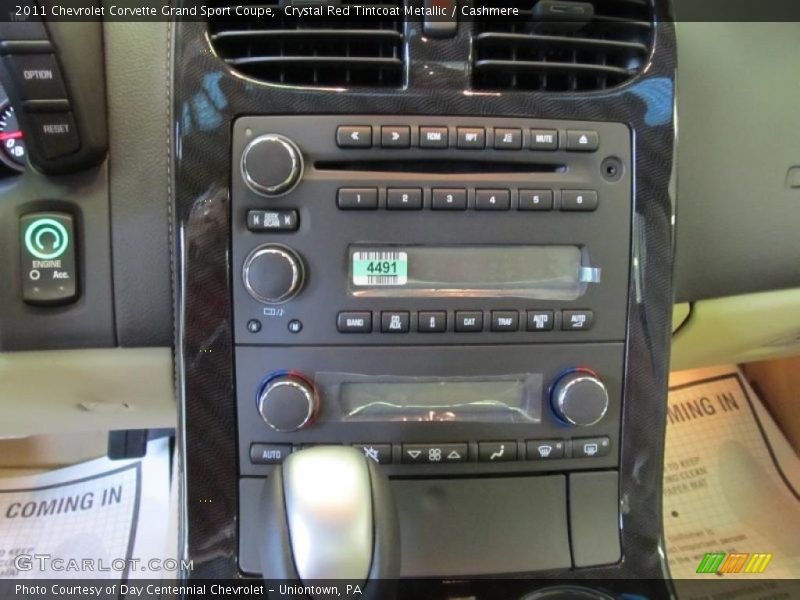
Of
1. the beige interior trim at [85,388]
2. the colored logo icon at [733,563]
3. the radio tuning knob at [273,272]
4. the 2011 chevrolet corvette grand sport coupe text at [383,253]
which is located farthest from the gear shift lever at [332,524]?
the colored logo icon at [733,563]

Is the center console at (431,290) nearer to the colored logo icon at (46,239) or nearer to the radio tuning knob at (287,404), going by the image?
the radio tuning knob at (287,404)

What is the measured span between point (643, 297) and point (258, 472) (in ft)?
1.19

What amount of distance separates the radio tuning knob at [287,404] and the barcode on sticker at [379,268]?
0.10 meters

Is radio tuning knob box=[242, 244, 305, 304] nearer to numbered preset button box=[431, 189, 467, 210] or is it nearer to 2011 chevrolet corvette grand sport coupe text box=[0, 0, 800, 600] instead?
2011 chevrolet corvette grand sport coupe text box=[0, 0, 800, 600]

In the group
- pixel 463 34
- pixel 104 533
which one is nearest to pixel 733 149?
pixel 463 34

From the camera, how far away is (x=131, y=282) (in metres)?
0.69

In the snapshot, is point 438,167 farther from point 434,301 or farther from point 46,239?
point 46,239

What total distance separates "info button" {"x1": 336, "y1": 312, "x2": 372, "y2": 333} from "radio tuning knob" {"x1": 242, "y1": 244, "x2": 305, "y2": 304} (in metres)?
0.04

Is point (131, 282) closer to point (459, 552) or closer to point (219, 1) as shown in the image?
point (219, 1)

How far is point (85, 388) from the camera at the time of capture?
2.44 ft

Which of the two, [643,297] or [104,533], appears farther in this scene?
[104,533]

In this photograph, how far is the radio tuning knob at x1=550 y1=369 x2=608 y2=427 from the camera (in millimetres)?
619

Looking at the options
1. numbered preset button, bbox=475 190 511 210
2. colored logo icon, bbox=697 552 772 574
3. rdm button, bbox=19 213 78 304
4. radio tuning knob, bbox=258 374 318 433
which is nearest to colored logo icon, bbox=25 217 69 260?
rdm button, bbox=19 213 78 304

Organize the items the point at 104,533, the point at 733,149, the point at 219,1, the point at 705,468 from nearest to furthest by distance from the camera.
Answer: the point at 219,1 → the point at 733,149 → the point at 104,533 → the point at 705,468
